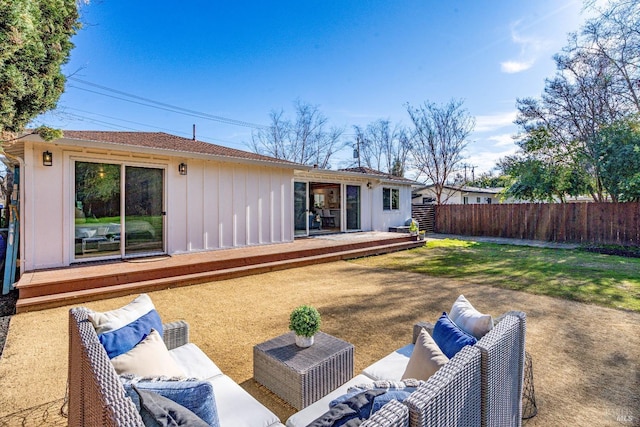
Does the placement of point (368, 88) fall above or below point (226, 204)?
above

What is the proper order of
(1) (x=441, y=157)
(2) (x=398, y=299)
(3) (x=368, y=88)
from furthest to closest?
(1) (x=441, y=157)
(3) (x=368, y=88)
(2) (x=398, y=299)

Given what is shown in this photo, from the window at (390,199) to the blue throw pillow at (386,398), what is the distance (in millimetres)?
13066

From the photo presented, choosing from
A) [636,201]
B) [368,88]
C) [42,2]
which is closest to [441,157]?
[368,88]

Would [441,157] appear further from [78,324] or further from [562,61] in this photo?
[78,324]

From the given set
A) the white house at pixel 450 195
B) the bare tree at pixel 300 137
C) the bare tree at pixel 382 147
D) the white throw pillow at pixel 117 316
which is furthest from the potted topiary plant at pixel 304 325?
the bare tree at pixel 382 147

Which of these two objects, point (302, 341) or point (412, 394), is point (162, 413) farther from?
point (302, 341)

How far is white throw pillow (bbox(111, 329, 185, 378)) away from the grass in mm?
6196

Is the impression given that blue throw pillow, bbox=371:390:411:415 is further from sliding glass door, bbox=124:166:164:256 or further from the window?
the window

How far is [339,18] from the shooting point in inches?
426

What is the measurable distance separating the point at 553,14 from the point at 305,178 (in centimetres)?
868

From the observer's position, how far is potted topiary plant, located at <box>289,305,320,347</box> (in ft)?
8.47

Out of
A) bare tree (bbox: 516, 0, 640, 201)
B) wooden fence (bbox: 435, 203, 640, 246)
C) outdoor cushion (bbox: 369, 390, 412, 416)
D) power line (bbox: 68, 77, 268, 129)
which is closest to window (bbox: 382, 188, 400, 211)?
wooden fence (bbox: 435, 203, 640, 246)

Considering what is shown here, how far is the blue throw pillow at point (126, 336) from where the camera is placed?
1724 mm

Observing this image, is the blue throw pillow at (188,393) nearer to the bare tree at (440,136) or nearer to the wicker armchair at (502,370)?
the wicker armchair at (502,370)
